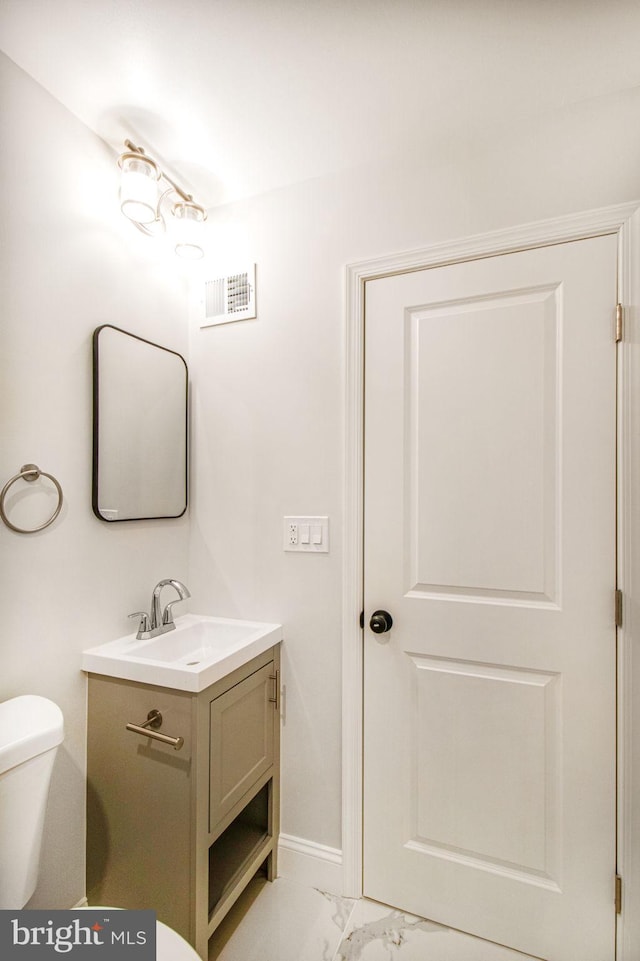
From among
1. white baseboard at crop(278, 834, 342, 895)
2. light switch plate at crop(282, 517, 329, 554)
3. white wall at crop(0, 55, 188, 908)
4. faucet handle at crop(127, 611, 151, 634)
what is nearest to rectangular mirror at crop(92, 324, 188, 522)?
white wall at crop(0, 55, 188, 908)

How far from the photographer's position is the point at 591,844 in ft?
4.20

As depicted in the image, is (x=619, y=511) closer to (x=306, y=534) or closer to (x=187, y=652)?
(x=306, y=534)

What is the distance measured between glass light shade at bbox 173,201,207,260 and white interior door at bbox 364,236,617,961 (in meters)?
0.65

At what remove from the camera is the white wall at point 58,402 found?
123cm

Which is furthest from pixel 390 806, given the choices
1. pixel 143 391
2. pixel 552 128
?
pixel 552 128

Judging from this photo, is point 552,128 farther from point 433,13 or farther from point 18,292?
point 18,292

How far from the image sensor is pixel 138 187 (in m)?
1.44

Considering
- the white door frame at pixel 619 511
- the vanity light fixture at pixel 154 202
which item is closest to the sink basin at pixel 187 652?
the white door frame at pixel 619 511

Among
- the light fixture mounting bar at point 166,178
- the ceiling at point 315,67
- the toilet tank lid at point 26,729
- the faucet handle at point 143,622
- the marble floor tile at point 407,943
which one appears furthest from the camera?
the faucet handle at point 143,622

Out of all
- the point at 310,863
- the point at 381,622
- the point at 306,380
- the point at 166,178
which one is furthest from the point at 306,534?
the point at 166,178

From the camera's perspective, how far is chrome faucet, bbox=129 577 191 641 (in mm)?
1552

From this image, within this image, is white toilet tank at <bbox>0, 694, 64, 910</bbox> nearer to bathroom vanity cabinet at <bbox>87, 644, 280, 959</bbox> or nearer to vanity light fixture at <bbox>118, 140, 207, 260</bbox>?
bathroom vanity cabinet at <bbox>87, 644, 280, 959</bbox>

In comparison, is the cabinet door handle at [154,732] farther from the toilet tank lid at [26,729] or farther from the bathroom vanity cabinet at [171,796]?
the toilet tank lid at [26,729]

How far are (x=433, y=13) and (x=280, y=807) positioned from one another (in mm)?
2355
